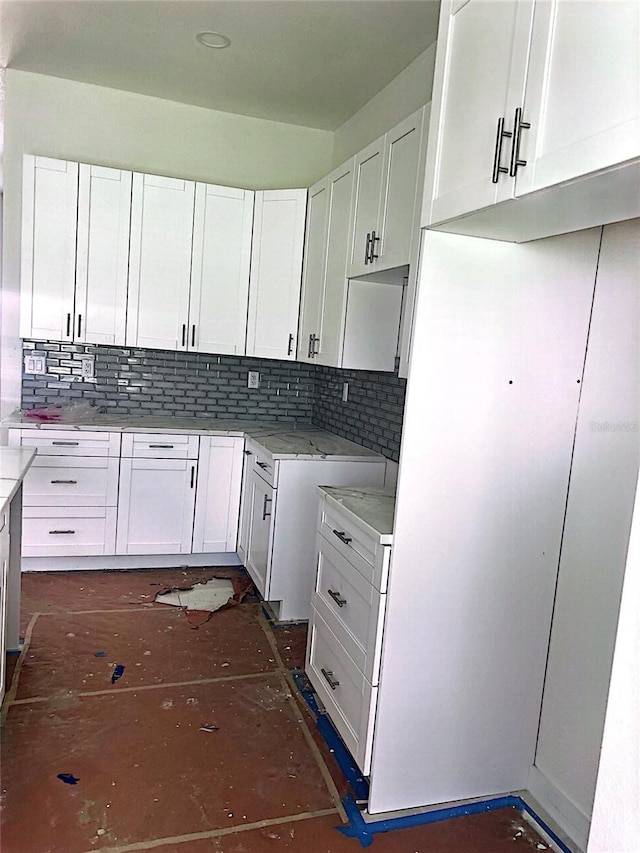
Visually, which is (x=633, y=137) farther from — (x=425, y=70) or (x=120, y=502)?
(x=120, y=502)

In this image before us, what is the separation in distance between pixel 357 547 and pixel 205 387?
2.43 metres

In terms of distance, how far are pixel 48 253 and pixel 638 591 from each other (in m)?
3.75

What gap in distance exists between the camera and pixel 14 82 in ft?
12.3

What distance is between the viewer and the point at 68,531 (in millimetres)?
3615

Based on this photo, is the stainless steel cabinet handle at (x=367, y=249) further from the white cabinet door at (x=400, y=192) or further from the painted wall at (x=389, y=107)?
the painted wall at (x=389, y=107)

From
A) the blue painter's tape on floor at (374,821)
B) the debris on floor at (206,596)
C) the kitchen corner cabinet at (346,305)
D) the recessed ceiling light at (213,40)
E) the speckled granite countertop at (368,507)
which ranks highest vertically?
the recessed ceiling light at (213,40)

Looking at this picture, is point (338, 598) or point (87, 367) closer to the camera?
point (338, 598)

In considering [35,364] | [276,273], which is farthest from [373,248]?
[35,364]

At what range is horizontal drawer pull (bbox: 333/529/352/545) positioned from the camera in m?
2.23

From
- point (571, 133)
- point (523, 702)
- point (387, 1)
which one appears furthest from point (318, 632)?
point (387, 1)

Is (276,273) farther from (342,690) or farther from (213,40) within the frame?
(342,690)

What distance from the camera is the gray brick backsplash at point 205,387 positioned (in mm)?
3881

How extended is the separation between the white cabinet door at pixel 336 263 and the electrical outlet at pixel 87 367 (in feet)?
5.02

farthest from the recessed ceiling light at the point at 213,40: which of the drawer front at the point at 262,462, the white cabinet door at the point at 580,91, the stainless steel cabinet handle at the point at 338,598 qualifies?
the stainless steel cabinet handle at the point at 338,598
